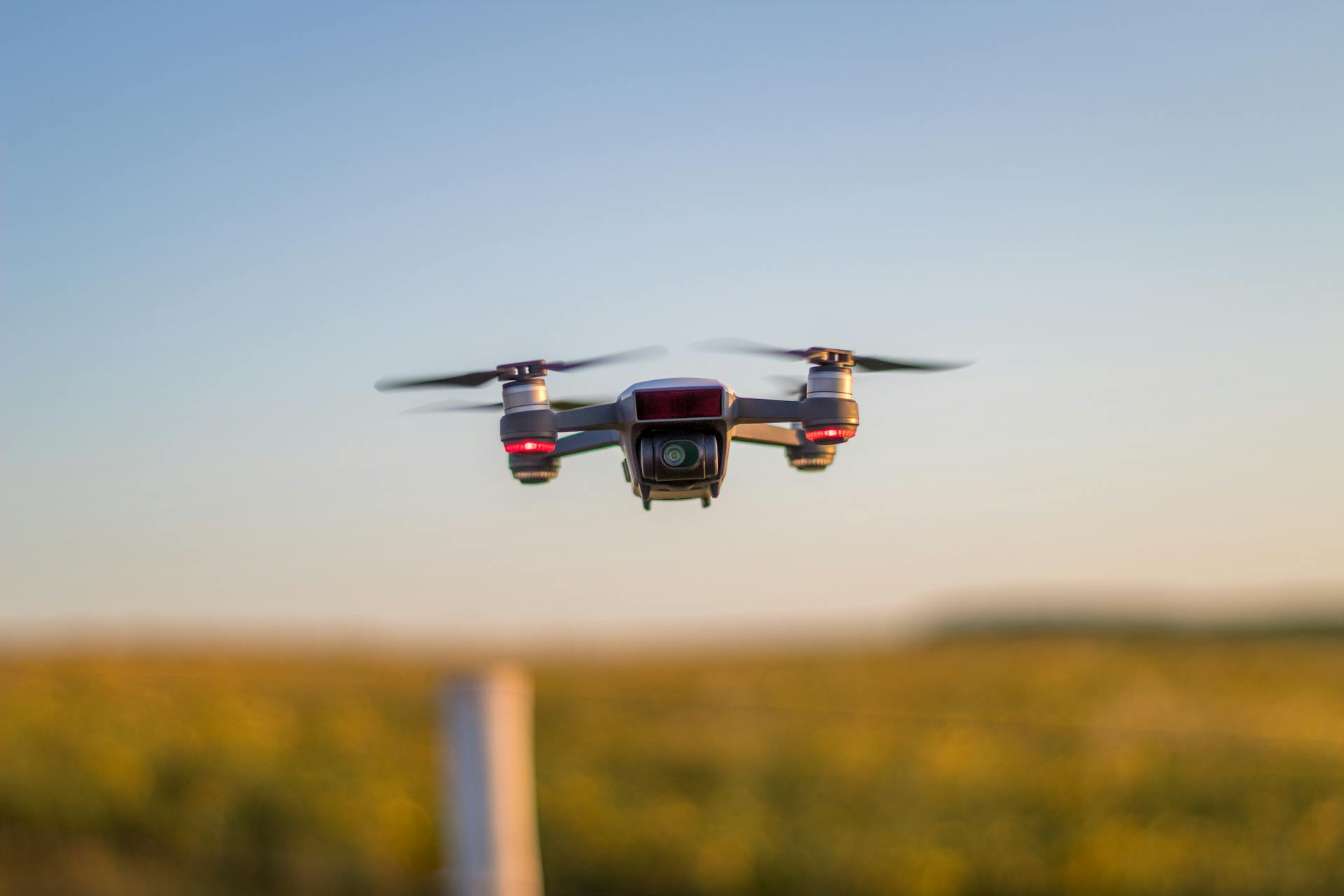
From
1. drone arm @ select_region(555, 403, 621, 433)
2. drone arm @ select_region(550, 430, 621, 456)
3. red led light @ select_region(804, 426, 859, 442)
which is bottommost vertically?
red led light @ select_region(804, 426, 859, 442)

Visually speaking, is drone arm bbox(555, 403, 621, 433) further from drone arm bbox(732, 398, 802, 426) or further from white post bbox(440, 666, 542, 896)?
white post bbox(440, 666, 542, 896)

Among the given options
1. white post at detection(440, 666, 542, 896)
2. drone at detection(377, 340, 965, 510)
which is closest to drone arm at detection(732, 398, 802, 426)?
drone at detection(377, 340, 965, 510)

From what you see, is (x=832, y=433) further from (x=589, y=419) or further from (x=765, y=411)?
(x=589, y=419)

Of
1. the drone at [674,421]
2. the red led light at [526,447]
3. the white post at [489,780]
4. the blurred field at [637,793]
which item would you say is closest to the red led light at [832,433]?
the drone at [674,421]

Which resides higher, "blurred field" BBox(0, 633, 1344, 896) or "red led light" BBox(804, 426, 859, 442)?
"red led light" BBox(804, 426, 859, 442)

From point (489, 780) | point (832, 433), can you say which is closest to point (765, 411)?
point (832, 433)

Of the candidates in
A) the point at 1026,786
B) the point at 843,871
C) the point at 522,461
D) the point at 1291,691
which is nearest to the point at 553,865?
the point at 843,871

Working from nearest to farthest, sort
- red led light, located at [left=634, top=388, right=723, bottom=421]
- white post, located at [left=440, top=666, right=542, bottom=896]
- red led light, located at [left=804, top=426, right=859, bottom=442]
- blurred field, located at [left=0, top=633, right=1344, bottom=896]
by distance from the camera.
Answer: red led light, located at [left=634, top=388, right=723, bottom=421] < red led light, located at [left=804, top=426, right=859, bottom=442] < white post, located at [left=440, top=666, right=542, bottom=896] < blurred field, located at [left=0, top=633, right=1344, bottom=896]
